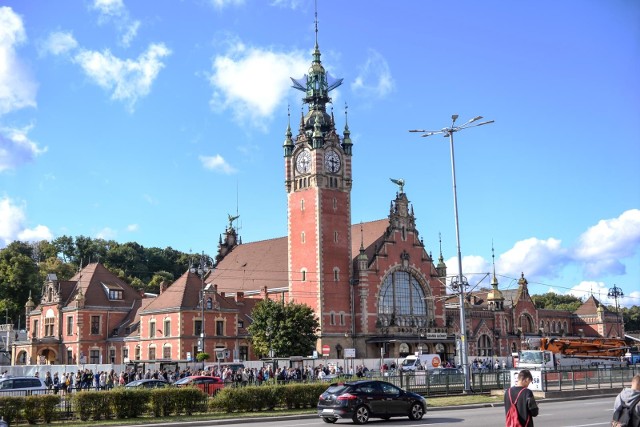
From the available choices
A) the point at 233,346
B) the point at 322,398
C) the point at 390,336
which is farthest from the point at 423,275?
the point at 322,398

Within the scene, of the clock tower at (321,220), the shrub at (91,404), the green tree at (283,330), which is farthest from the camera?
the clock tower at (321,220)

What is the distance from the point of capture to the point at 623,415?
12.4 metres

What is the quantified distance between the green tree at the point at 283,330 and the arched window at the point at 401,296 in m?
12.9

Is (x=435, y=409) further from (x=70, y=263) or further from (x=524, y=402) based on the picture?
(x=70, y=263)

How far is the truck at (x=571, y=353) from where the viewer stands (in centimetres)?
5491

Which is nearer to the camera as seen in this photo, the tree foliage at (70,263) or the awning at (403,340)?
the awning at (403,340)

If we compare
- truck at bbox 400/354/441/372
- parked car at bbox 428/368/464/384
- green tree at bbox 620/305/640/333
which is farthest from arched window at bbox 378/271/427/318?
green tree at bbox 620/305/640/333

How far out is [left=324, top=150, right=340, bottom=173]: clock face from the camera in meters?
78.7

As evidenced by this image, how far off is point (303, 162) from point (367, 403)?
2154 inches

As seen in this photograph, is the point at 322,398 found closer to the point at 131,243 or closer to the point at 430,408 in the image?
the point at 430,408

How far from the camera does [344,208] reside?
78.8 m

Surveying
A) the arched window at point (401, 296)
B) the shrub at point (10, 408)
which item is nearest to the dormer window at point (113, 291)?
the arched window at point (401, 296)

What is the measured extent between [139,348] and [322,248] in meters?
20.4

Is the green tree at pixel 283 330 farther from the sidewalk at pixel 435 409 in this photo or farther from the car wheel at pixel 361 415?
the car wheel at pixel 361 415
